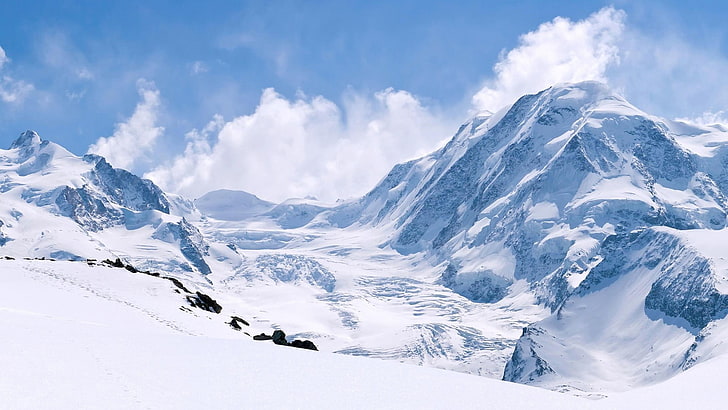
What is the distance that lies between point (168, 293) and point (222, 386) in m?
40.7

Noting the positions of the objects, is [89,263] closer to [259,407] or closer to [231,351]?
[231,351]

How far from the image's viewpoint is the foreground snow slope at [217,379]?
71.6ft

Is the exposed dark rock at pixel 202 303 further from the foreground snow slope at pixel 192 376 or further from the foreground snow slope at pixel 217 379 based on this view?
the foreground snow slope at pixel 217 379

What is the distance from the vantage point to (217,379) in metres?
25.1

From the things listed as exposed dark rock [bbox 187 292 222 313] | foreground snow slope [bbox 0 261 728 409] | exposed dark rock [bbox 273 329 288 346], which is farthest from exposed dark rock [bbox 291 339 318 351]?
foreground snow slope [bbox 0 261 728 409]

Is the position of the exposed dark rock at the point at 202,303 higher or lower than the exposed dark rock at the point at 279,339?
higher

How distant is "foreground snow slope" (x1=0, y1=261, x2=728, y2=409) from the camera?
71.6 ft

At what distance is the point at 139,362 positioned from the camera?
1037 inches

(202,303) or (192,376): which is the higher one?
(202,303)

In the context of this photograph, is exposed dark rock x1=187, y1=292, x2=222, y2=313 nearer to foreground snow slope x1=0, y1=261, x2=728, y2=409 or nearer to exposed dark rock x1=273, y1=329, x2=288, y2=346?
Answer: exposed dark rock x1=273, y1=329, x2=288, y2=346

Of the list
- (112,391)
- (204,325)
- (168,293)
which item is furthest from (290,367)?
(168,293)

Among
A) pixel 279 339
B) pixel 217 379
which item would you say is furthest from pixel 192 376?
pixel 279 339

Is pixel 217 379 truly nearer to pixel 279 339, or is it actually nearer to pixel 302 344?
pixel 279 339

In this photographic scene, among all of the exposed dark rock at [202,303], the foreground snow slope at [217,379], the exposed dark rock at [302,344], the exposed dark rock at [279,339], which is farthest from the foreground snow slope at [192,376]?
the exposed dark rock at [202,303]
